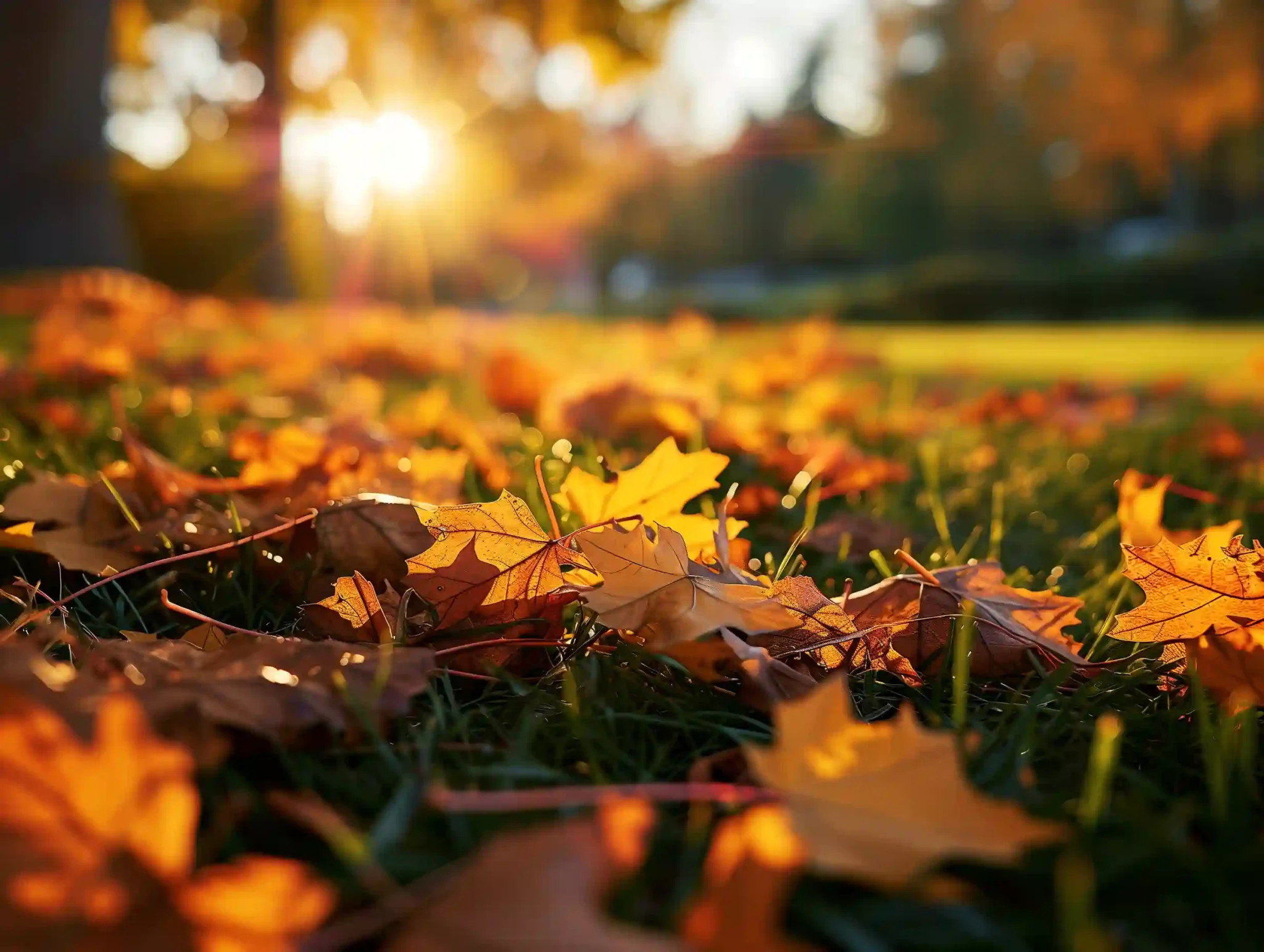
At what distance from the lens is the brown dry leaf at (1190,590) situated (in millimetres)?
826

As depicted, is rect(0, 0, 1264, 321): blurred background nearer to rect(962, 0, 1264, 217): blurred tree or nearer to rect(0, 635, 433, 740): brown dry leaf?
rect(962, 0, 1264, 217): blurred tree

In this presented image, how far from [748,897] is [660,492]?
0.50 m

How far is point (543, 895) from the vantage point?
417mm

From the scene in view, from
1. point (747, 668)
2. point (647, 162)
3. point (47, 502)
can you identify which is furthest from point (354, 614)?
point (647, 162)

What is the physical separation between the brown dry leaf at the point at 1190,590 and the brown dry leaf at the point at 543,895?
58cm

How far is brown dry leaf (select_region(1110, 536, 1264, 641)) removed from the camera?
826mm

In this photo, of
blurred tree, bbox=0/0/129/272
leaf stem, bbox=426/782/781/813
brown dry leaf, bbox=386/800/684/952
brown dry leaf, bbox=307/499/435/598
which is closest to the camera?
brown dry leaf, bbox=386/800/684/952

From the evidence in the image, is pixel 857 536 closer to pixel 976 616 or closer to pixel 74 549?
pixel 976 616

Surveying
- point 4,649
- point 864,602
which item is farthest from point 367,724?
point 864,602

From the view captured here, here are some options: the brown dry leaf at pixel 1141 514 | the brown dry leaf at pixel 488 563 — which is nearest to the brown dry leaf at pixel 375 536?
the brown dry leaf at pixel 488 563

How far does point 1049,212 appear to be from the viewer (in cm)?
3350

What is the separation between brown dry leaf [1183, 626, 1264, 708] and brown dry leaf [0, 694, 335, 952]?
0.71 meters

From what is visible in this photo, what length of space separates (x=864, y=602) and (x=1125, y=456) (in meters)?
1.69

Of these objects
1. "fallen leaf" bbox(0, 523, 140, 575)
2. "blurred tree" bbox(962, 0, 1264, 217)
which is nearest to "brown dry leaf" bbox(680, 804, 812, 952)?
"fallen leaf" bbox(0, 523, 140, 575)
